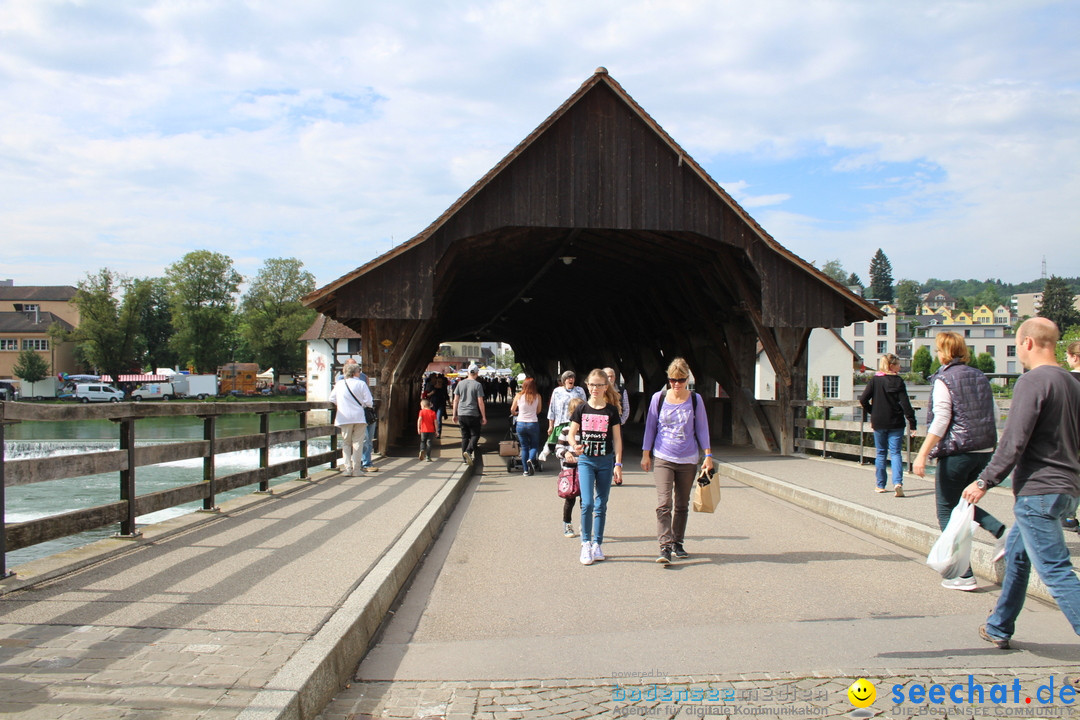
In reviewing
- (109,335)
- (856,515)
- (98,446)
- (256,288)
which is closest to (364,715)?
(856,515)

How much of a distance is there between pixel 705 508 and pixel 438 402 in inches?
474

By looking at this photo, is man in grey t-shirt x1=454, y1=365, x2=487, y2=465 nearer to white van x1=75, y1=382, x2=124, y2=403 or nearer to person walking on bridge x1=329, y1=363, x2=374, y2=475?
person walking on bridge x1=329, y1=363, x2=374, y2=475

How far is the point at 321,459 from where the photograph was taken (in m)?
12.8

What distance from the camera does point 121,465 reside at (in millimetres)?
6492

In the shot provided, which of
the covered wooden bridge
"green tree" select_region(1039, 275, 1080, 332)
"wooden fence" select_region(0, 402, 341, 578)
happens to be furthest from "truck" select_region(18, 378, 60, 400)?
"green tree" select_region(1039, 275, 1080, 332)

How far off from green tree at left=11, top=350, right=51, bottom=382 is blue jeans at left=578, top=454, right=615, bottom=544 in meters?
83.7

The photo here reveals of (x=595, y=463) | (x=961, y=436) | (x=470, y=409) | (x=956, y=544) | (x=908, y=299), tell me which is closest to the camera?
(x=956, y=544)

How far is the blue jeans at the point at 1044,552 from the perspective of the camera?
424 cm

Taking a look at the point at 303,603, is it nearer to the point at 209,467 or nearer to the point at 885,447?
the point at 209,467

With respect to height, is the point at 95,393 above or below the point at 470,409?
below

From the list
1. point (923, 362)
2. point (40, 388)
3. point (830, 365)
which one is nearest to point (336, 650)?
point (830, 365)

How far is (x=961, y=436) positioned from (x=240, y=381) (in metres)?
88.3

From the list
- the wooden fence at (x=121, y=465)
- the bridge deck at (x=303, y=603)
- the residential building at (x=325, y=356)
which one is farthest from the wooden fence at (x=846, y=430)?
the residential building at (x=325, y=356)

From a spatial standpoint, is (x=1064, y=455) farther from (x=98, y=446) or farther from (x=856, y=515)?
(x=98, y=446)
